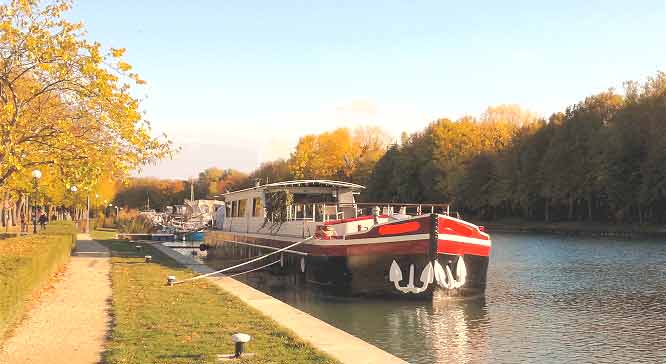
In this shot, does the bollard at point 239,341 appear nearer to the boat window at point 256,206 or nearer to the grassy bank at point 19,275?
the grassy bank at point 19,275

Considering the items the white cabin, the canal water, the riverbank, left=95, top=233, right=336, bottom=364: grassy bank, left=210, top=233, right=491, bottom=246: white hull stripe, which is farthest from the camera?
the riverbank

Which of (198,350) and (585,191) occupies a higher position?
(585,191)

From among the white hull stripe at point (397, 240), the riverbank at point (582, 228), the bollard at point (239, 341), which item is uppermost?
the white hull stripe at point (397, 240)

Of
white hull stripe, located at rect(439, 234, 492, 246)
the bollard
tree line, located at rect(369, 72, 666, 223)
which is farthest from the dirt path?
tree line, located at rect(369, 72, 666, 223)

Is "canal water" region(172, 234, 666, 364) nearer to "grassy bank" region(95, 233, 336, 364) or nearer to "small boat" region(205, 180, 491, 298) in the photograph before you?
"small boat" region(205, 180, 491, 298)

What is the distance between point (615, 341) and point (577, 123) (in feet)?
201

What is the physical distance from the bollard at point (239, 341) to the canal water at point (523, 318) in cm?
466

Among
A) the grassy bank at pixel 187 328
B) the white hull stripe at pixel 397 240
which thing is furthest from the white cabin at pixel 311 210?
the grassy bank at pixel 187 328

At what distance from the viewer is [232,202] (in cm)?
3709

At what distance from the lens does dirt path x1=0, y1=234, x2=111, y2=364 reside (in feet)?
36.1

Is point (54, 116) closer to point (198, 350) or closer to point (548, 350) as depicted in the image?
point (198, 350)

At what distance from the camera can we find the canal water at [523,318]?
15125mm

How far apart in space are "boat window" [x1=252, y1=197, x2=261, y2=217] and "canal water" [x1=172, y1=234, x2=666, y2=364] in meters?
3.10

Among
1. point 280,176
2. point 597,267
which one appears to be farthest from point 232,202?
point 280,176
